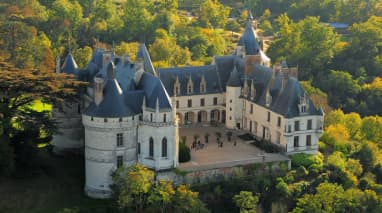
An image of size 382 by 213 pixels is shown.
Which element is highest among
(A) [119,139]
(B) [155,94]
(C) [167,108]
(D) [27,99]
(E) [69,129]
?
(B) [155,94]

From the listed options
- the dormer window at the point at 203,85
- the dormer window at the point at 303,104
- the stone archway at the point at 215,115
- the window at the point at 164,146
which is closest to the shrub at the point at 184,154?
the window at the point at 164,146

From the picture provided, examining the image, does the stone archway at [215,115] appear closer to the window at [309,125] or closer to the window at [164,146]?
the window at [309,125]

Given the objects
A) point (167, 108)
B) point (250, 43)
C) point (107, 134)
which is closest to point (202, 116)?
point (250, 43)

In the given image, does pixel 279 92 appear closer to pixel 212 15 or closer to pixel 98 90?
pixel 98 90

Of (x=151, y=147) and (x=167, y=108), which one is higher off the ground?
(x=167, y=108)

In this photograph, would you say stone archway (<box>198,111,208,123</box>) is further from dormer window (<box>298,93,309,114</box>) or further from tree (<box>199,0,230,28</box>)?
tree (<box>199,0,230,28</box>)

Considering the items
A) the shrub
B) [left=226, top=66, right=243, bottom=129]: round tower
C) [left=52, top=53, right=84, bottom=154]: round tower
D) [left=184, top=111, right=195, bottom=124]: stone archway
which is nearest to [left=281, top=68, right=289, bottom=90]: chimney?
[left=226, top=66, right=243, bottom=129]: round tower
